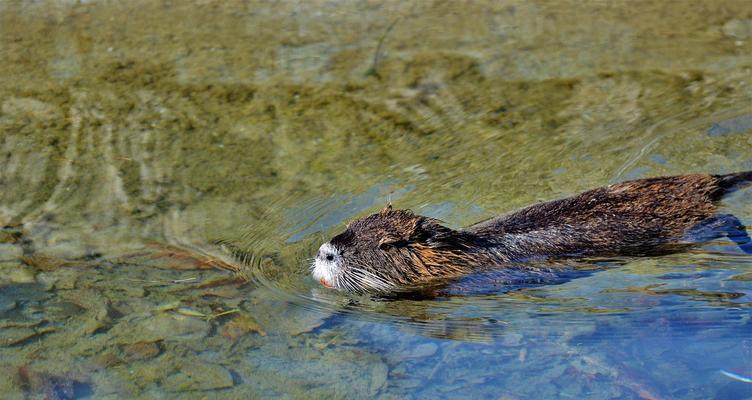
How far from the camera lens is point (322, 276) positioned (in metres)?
4.84

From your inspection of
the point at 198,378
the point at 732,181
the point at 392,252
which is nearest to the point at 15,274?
the point at 198,378

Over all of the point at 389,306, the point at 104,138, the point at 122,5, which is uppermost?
the point at 122,5

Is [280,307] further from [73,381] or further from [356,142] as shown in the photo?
[356,142]

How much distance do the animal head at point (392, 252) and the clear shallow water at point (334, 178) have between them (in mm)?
142

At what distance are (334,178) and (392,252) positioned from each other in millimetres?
999

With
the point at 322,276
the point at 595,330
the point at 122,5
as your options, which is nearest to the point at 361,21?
the point at 122,5

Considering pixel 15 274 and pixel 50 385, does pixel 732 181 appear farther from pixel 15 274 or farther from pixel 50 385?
pixel 15 274

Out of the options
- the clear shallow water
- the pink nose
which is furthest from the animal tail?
the pink nose

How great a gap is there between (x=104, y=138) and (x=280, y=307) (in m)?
2.34

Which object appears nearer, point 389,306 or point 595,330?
point 595,330

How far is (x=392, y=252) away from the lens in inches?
195

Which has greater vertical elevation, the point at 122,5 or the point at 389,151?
the point at 122,5

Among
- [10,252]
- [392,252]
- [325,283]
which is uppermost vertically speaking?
[10,252]

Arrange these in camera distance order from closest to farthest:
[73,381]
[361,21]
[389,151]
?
1. [73,381]
2. [389,151]
3. [361,21]
